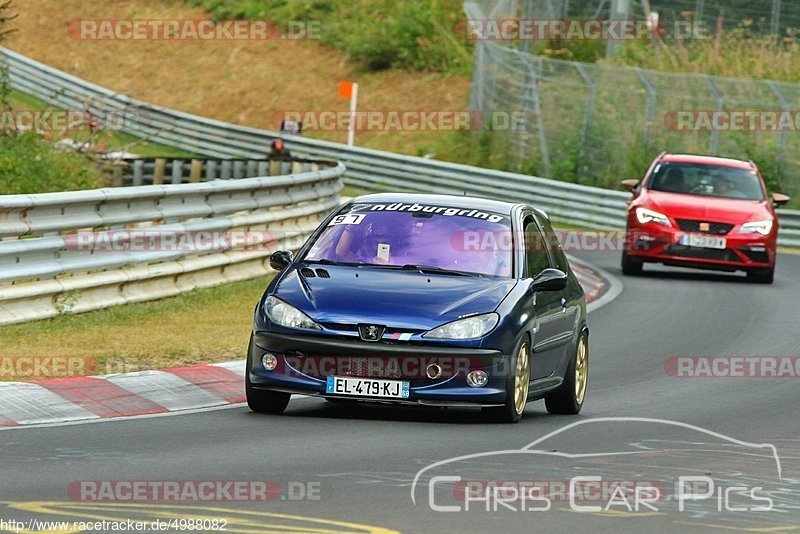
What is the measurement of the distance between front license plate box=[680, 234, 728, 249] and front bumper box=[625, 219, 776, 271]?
0.04 metres

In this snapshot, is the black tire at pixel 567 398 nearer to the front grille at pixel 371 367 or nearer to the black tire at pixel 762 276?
the front grille at pixel 371 367

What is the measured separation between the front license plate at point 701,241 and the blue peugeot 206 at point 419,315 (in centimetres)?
1156

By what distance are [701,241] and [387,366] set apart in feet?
44.9

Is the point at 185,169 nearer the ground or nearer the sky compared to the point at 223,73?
nearer the sky

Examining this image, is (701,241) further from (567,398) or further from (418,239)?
(418,239)

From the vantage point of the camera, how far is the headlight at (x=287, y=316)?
10.7 metres

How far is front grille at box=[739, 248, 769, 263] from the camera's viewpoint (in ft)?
78.2

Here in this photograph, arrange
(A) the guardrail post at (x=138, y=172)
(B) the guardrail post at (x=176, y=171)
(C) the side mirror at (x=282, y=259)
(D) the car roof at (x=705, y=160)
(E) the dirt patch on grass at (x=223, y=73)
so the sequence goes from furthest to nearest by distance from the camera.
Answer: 1. (E) the dirt patch on grass at (x=223, y=73)
2. (B) the guardrail post at (x=176, y=171)
3. (A) the guardrail post at (x=138, y=172)
4. (D) the car roof at (x=705, y=160)
5. (C) the side mirror at (x=282, y=259)

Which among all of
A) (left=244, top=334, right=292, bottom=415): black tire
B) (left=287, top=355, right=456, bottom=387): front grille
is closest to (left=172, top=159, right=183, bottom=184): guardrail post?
(left=244, top=334, right=292, bottom=415): black tire

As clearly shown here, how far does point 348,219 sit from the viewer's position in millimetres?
11938

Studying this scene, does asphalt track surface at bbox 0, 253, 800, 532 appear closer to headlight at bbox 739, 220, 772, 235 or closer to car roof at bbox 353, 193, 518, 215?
car roof at bbox 353, 193, 518, 215

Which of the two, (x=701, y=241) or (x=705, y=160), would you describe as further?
(x=705, y=160)

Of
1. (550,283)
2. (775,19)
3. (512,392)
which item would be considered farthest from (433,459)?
(775,19)

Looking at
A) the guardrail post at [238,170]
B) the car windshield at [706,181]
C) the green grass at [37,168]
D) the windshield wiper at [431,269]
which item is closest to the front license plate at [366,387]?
the windshield wiper at [431,269]
